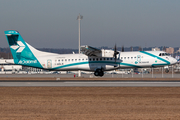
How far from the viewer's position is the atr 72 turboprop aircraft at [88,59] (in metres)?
38.1

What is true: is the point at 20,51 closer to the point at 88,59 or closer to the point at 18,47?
the point at 18,47

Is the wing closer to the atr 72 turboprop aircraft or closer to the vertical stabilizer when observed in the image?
the atr 72 turboprop aircraft

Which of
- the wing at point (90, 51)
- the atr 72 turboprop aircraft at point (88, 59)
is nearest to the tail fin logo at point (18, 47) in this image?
the atr 72 turboprop aircraft at point (88, 59)

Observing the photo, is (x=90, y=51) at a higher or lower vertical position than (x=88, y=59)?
higher

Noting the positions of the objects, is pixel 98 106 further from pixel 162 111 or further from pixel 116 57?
pixel 116 57

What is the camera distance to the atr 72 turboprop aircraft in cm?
3812

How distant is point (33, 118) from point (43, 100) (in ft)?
18.5

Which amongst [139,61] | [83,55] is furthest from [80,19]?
[139,61]

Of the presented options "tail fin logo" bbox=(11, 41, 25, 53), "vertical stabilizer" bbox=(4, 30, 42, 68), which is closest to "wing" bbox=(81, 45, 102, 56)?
"vertical stabilizer" bbox=(4, 30, 42, 68)

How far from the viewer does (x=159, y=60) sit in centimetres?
3803

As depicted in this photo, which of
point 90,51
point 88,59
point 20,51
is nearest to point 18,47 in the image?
point 20,51

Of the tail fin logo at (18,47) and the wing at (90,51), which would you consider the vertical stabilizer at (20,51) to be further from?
the wing at (90,51)

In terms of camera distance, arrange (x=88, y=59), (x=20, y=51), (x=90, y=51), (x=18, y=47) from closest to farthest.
→ (x=90, y=51) < (x=88, y=59) < (x=20, y=51) < (x=18, y=47)

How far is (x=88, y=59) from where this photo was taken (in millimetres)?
39844
